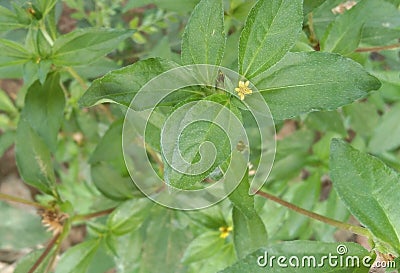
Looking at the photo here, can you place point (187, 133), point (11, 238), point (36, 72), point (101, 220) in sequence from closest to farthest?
point (187, 133) → point (36, 72) → point (11, 238) → point (101, 220)

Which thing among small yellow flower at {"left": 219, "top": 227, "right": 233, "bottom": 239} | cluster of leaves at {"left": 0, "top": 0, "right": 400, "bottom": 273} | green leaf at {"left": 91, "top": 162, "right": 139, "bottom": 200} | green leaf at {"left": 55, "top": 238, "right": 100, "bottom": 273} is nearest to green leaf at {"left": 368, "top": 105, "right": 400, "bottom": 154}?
cluster of leaves at {"left": 0, "top": 0, "right": 400, "bottom": 273}

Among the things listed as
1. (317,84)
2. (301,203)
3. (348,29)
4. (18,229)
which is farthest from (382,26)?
(18,229)

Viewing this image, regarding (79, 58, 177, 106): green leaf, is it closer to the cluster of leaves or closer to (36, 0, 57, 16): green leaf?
the cluster of leaves

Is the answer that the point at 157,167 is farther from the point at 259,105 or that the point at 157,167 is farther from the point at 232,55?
the point at 259,105

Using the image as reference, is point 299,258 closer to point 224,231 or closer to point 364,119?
point 224,231

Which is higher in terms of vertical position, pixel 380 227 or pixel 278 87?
pixel 278 87

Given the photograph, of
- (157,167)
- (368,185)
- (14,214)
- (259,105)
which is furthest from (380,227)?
(14,214)
